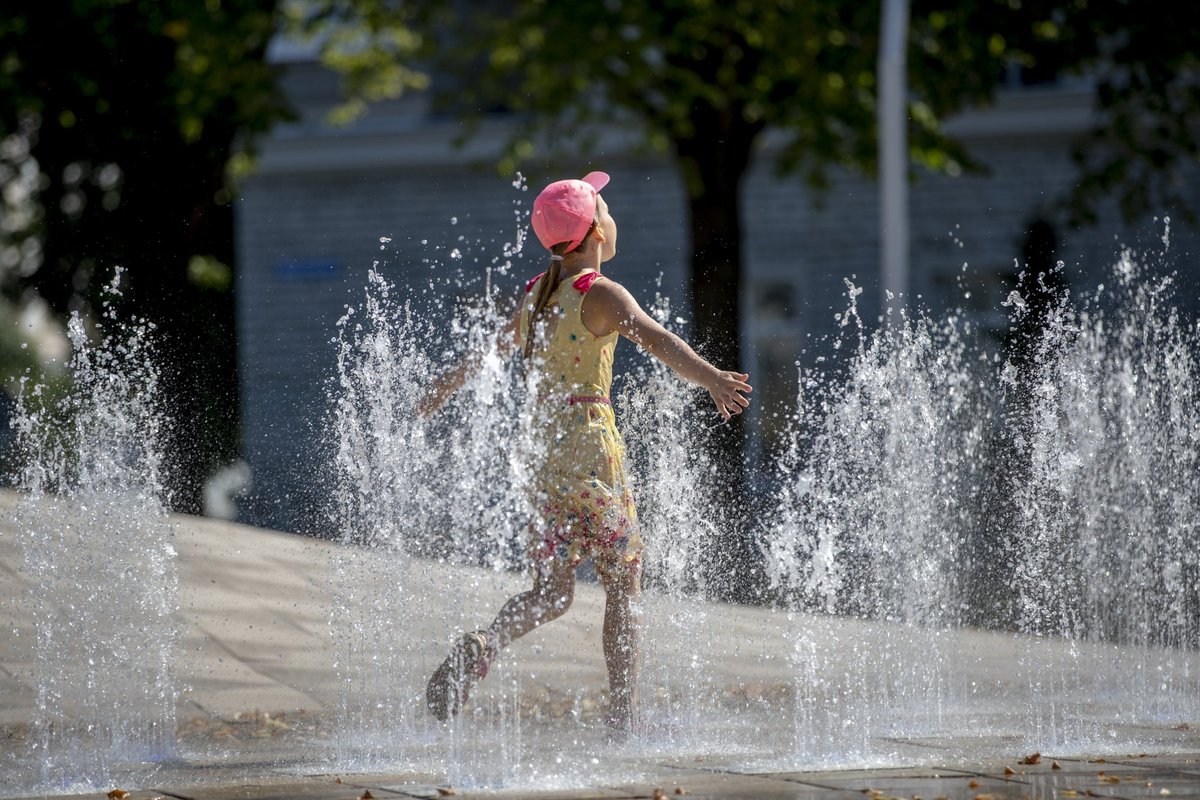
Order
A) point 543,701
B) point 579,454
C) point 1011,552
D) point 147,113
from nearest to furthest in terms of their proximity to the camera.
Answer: point 579,454, point 543,701, point 1011,552, point 147,113

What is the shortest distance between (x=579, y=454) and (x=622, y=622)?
1.59 feet

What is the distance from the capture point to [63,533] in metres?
6.41

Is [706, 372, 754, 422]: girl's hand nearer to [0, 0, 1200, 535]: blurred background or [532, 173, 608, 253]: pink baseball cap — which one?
[532, 173, 608, 253]: pink baseball cap

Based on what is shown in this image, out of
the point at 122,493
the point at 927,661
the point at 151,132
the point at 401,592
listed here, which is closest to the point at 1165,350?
the point at 927,661

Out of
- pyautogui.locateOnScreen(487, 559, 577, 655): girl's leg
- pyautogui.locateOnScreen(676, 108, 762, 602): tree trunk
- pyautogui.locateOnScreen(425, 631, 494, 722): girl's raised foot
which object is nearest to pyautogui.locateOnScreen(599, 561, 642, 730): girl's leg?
pyautogui.locateOnScreen(487, 559, 577, 655): girl's leg

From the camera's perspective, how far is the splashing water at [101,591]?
5148mm

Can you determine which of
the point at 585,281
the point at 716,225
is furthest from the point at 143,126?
the point at 585,281

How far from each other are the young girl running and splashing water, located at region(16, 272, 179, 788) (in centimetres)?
120

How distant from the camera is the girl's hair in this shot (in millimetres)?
4605

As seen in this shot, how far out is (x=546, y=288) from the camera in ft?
15.2

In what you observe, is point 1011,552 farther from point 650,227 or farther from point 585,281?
point 650,227

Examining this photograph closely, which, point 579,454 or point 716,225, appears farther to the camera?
point 716,225

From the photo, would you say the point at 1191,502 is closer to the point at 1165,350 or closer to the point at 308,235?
the point at 1165,350

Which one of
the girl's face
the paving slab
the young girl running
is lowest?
the paving slab
